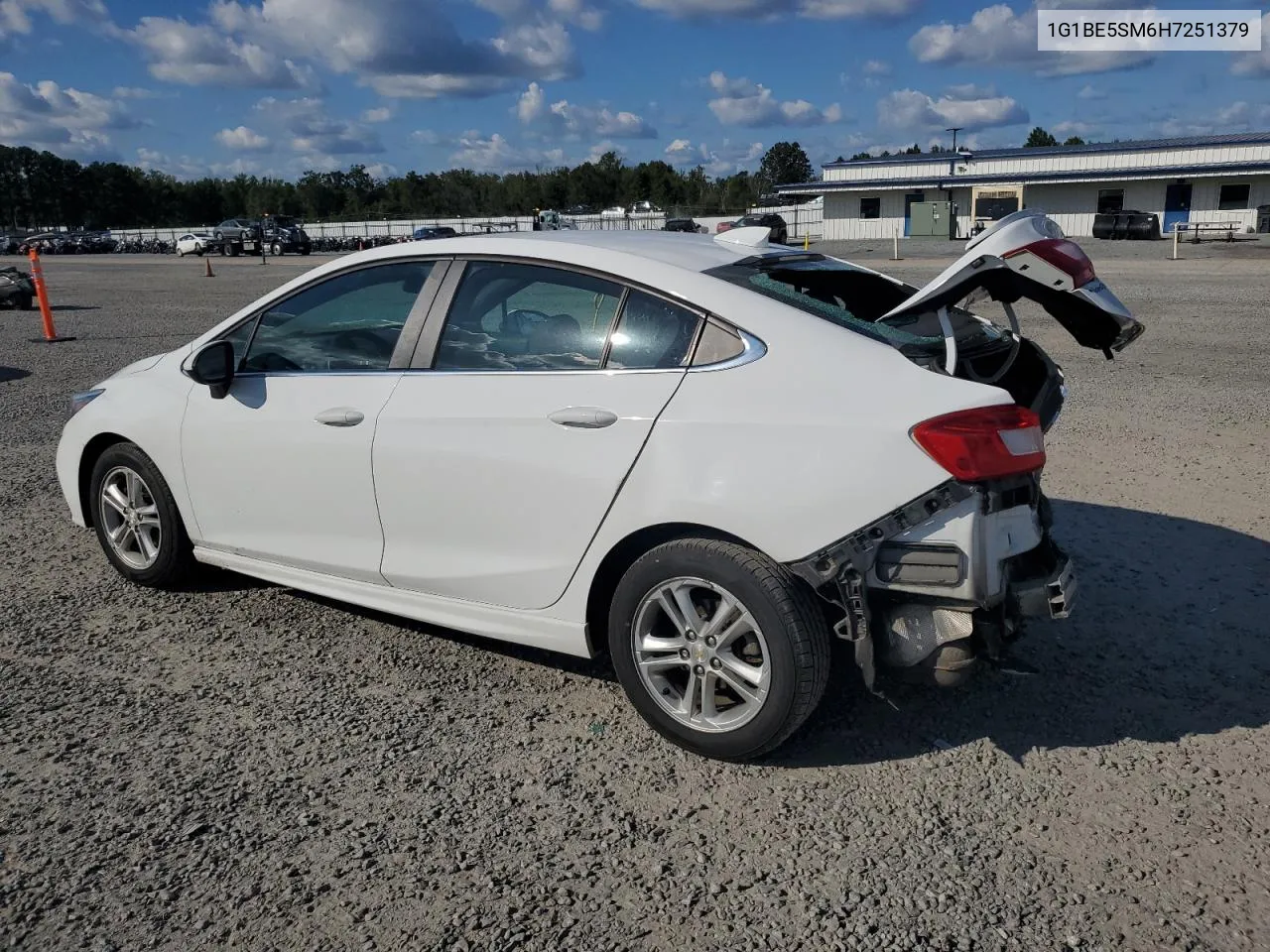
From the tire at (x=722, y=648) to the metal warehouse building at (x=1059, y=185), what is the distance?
52.8 meters

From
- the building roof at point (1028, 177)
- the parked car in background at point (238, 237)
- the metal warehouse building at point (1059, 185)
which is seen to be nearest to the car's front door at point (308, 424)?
the parked car in background at point (238, 237)

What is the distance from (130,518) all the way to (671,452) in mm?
3025

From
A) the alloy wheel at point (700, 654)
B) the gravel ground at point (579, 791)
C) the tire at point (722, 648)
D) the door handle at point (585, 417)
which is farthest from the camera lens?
the door handle at point (585, 417)

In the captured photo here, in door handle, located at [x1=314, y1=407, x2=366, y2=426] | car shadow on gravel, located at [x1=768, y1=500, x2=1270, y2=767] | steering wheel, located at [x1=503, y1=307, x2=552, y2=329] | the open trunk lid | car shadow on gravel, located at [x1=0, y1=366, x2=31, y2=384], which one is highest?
the open trunk lid

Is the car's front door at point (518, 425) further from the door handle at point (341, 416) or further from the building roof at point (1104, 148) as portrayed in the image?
the building roof at point (1104, 148)

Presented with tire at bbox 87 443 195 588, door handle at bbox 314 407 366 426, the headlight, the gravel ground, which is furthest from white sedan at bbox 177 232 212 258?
door handle at bbox 314 407 366 426

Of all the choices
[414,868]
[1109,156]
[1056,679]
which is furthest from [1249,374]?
[1109,156]

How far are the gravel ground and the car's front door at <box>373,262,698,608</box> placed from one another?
568 mm

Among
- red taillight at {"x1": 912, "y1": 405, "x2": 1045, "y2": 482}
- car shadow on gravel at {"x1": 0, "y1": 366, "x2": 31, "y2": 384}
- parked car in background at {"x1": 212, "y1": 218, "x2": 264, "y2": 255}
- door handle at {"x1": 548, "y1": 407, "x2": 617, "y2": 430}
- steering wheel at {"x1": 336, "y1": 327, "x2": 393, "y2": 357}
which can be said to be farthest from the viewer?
parked car in background at {"x1": 212, "y1": 218, "x2": 264, "y2": 255}

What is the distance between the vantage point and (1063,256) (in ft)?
10.4

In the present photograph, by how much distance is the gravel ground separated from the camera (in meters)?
2.65

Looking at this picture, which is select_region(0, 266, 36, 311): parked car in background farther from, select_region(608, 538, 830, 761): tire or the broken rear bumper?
the broken rear bumper

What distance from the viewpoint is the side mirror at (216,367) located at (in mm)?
4289

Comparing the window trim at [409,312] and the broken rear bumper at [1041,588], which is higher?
the window trim at [409,312]
